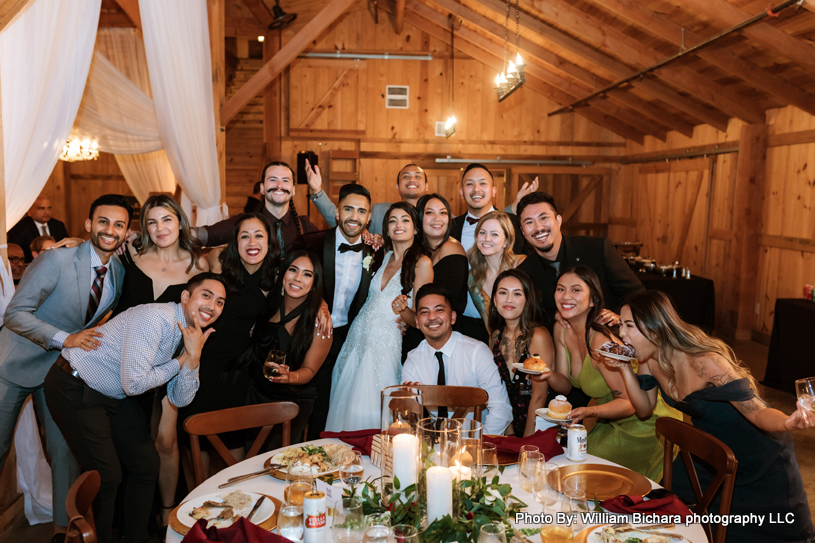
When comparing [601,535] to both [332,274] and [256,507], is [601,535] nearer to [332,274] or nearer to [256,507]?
[256,507]

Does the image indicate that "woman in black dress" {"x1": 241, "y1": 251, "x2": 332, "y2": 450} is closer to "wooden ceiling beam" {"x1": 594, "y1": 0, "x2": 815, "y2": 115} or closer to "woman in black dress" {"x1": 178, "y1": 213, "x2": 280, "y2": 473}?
"woman in black dress" {"x1": 178, "y1": 213, "x2": 280, "y2": 473}

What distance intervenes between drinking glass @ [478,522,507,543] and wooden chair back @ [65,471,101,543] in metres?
0.96

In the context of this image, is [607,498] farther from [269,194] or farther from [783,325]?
[783,325]

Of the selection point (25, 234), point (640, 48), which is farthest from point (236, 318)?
point (640, 48)

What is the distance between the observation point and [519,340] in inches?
121

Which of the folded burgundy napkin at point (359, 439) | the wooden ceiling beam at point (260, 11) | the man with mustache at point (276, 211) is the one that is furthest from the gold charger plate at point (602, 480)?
the wooden ceiling beam at point (260, 11)

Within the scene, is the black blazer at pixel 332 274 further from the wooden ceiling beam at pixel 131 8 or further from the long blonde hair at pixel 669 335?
the wooden ceiling beam at pixel 131 8

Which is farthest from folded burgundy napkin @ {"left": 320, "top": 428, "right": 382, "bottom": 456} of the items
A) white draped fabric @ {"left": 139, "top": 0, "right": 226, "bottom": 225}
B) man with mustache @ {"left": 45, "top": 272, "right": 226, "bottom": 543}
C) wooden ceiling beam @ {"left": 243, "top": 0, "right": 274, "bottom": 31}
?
wooden ceiling beam @ {"left": 243, "top": 0, "right": 274, "bottom": 31}

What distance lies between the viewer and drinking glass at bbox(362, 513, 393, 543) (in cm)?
134

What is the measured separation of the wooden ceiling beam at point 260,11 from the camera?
8.52 m

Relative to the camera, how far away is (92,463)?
2.61m

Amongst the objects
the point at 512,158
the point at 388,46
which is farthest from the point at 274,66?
the point at 512,158

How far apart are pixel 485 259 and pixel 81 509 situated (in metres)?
2.43

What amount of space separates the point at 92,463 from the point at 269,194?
189 centimetres
